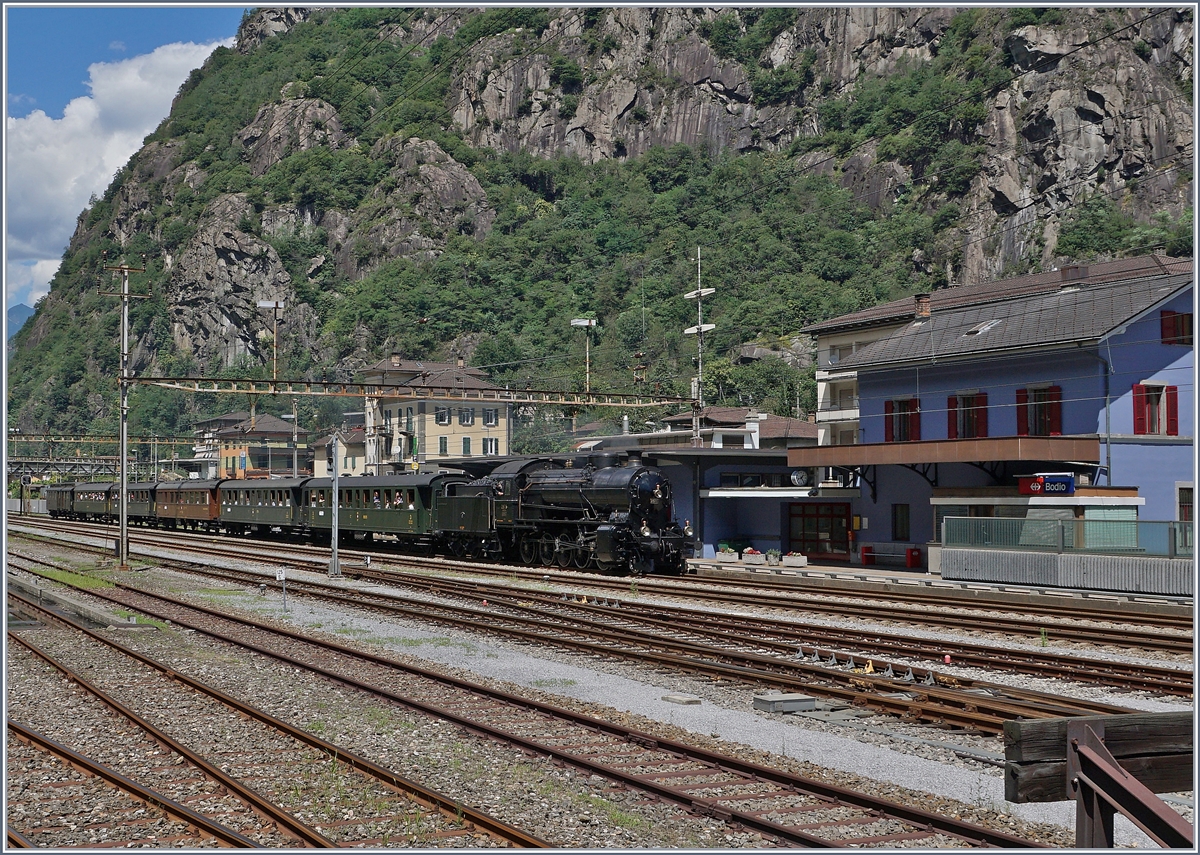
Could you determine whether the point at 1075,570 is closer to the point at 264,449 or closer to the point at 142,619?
the point at 142,619

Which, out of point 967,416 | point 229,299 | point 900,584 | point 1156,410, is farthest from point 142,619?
point 229,299

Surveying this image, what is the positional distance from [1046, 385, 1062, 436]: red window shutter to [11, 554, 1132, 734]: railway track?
2000 centimetres

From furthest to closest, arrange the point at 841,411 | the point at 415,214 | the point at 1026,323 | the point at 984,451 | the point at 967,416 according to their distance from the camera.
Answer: the point at 415,214
the point at 841,411
the point at 967,416
the point at 1026,323
the point at 984,451

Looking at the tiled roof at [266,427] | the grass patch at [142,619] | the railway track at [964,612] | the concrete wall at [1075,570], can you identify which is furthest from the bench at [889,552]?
the tiled roof at [266,427]

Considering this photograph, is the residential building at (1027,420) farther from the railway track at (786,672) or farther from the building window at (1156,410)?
the railway track at (786,672)

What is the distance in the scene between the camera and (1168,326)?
3644cm

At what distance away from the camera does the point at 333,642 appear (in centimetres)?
2023

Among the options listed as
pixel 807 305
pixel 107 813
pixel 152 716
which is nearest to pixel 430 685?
pixel 152 716

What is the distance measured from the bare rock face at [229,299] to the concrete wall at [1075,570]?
162 metres

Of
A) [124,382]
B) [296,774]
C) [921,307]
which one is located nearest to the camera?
[296,774]

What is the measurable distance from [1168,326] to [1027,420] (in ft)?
17.3

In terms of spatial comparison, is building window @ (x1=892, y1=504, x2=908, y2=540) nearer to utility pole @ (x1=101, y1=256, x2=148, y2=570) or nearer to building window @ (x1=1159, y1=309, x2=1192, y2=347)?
building window @ (x1=1159, y1=309, x2=1192, y2=347)

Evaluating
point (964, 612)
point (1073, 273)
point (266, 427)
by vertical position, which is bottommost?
point (964, 612)

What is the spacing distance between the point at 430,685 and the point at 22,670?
22.4 ft
